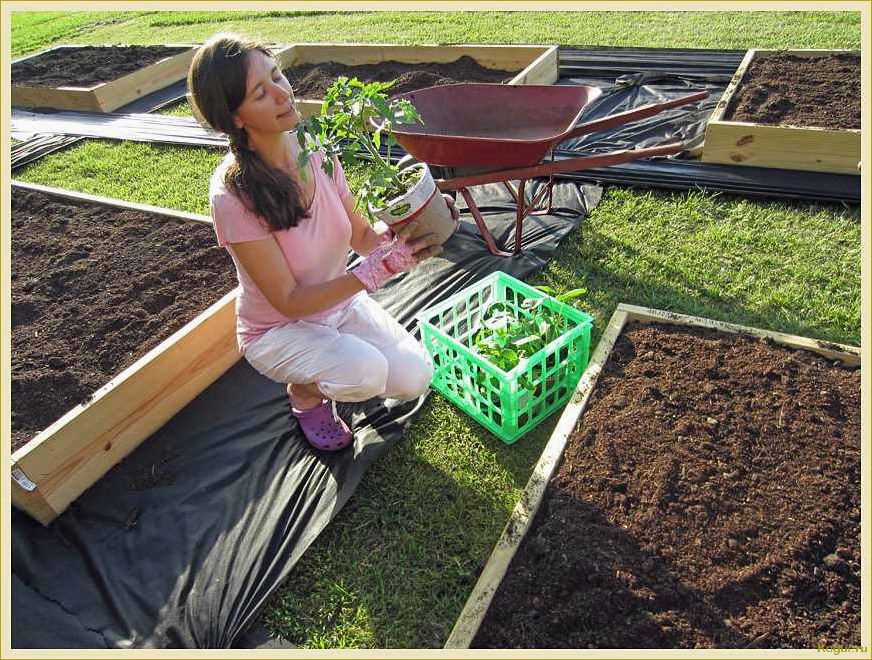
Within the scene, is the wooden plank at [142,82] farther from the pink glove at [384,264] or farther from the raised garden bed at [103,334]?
the pink glove at [384,264]

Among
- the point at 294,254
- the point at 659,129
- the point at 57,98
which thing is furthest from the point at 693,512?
the point at 57,98

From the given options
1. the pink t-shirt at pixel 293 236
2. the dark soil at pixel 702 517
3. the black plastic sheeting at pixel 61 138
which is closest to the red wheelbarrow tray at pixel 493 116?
the pink t-shirt at pixel 293 236

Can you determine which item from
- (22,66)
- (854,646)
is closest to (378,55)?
(22,66)

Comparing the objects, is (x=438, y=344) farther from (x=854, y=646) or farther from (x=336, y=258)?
(x=854, y=646)

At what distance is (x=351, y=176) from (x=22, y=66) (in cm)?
581

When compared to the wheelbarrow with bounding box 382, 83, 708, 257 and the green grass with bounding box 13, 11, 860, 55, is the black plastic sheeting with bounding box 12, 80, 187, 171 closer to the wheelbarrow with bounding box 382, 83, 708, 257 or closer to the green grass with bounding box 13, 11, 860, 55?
the green grass with bounding box 13, 11, 860, 55

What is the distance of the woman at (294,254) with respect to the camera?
69.7 inches

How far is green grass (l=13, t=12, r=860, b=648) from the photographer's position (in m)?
1.96

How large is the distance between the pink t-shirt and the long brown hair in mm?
39

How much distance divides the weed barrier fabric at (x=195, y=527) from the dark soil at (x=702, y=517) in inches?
31.3

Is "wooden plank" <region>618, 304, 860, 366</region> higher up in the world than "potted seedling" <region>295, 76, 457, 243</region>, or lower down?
lower down

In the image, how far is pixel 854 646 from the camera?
1.52 m

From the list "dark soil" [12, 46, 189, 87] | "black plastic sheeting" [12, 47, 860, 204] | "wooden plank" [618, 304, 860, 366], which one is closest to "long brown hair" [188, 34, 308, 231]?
Result: "wooden plank" [618, 304, 860, 366]

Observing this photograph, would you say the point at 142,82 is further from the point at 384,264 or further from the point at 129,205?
the point at 384,264
